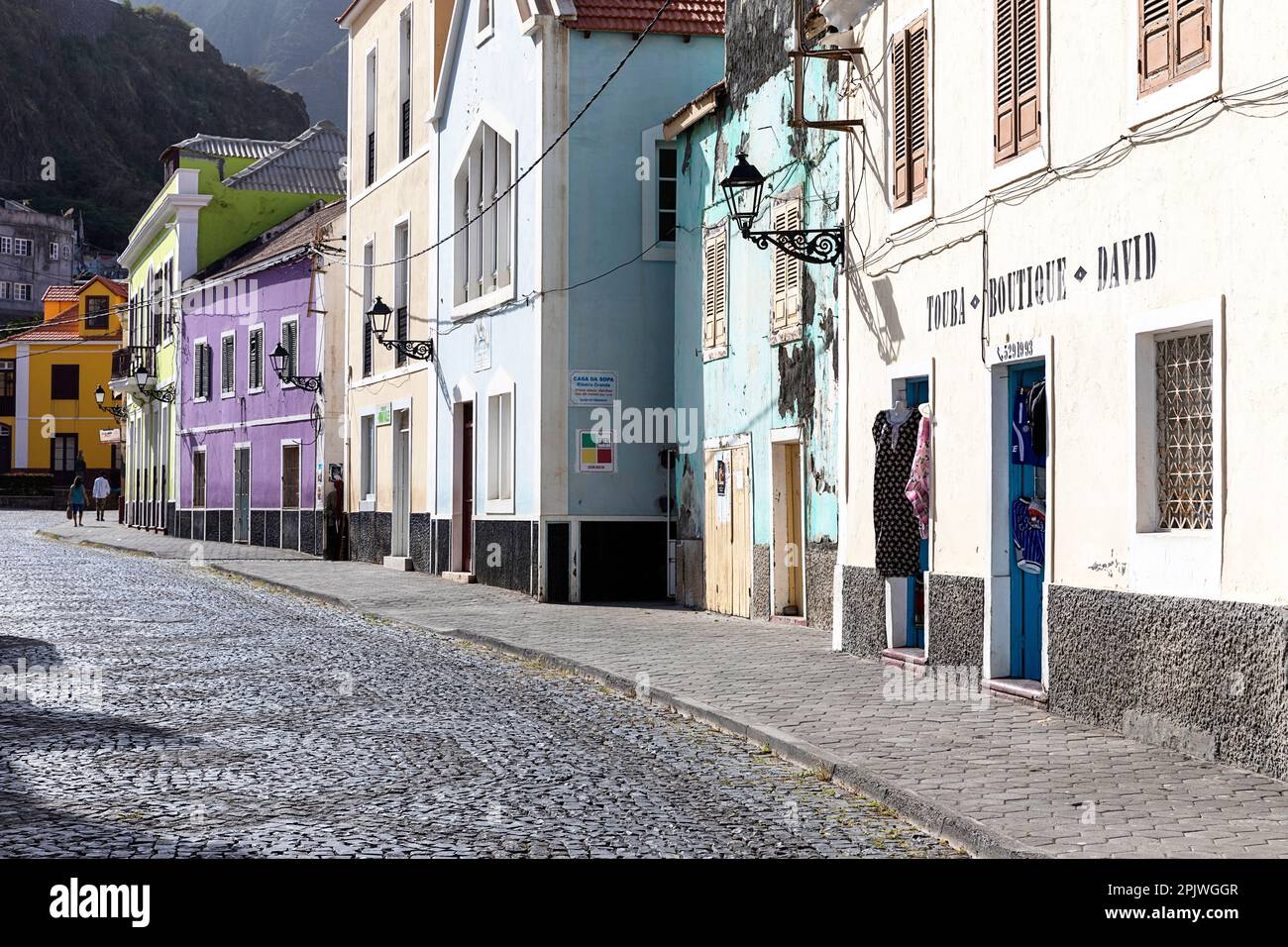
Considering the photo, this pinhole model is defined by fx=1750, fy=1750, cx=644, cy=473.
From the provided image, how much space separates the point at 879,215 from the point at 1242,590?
668 cm

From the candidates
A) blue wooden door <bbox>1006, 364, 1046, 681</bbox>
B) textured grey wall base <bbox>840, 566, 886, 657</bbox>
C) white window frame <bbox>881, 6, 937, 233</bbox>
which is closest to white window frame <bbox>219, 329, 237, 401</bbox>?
textured grey wall base <bbox>840, 566, 886, 657</bbox>

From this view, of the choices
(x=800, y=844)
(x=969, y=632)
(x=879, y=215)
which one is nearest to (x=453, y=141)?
(x=879, y=215)

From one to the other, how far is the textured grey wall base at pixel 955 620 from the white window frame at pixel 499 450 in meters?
11.1

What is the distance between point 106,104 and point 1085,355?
409ft

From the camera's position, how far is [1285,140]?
8.81 m

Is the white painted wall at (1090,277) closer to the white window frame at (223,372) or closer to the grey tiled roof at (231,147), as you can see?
the white window frame at (223,372)

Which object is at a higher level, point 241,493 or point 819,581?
point 241,493

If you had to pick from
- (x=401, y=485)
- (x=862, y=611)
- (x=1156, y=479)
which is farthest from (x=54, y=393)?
(x=1156, y=479)

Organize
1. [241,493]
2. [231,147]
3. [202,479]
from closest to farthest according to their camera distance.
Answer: [241,493]
[202,479]
[231,147]

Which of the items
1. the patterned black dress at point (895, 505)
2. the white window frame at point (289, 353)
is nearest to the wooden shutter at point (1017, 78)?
the patterned black dress at point (895, 505)

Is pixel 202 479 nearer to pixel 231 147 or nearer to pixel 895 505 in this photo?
pixel 231 147

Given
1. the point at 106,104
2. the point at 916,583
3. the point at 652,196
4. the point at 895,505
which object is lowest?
the point at 916,583

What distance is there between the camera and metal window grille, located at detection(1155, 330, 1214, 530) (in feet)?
32.3

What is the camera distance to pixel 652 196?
75.7ft
